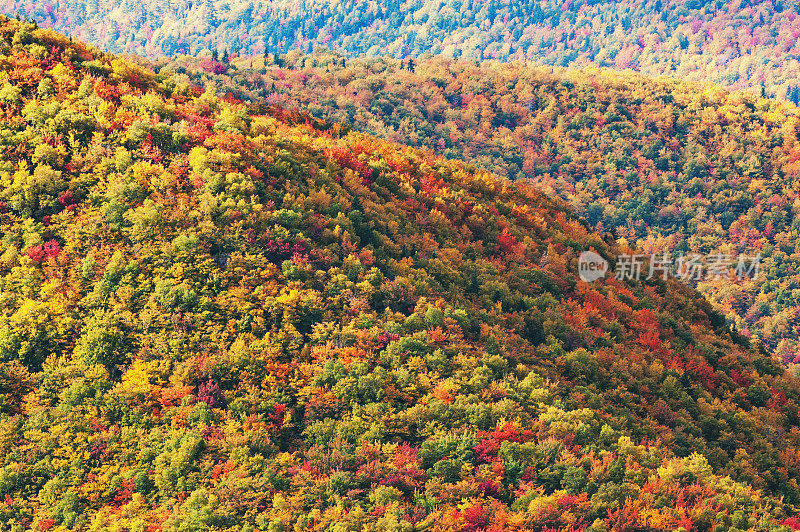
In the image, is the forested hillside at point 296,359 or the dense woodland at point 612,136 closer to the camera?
the forested hillside at point 296,359

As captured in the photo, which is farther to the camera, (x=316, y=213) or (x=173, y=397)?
(x=316, y=213)

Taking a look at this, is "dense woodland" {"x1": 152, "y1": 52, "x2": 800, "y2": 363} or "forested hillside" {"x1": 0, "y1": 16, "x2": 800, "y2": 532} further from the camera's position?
"dense woodland" {"x1": 152, "y1": 52, "x2": 800, "y2": 363}

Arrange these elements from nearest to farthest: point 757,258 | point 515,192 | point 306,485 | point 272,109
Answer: point 306,485 → point 272,109 → point 515,192 → point 757,258

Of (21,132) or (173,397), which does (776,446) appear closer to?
(173,397)

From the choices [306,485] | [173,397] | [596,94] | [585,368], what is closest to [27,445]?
[173,397]

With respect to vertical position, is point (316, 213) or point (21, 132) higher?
point (21, 132)
